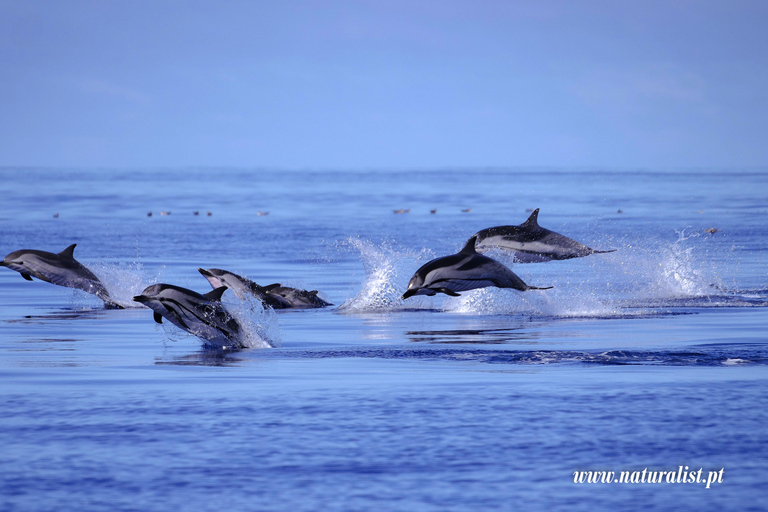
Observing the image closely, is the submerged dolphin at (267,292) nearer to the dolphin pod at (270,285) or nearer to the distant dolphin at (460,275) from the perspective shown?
the dolphin pod at (270,285)

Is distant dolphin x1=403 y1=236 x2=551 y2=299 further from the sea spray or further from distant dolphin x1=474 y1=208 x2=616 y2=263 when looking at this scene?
the sea spray

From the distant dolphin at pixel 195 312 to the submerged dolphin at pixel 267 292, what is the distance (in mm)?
4171

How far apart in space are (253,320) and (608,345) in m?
5.41

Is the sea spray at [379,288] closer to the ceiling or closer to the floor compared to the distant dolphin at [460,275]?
closer to the floor

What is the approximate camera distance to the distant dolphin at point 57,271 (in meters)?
22.4

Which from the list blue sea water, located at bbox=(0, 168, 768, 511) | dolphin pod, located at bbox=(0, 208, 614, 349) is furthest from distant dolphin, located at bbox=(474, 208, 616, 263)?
blue sea water, located at bbox=(0, 168, 768, 511)

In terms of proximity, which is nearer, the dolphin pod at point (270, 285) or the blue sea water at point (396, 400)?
the blue sea water at point (396, 400)

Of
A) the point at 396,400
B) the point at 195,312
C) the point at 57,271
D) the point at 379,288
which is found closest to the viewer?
the point at 396,400

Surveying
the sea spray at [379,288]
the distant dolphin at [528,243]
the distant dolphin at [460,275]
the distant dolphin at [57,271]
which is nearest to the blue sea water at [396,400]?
the sea spray at [379,288]

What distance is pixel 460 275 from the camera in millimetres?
17656

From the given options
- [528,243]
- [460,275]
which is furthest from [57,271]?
[528,243]

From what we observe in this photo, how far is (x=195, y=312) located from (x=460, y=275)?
4.55m

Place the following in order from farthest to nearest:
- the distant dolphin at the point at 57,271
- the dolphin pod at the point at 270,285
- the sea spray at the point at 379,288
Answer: the distant dolphin at the point at 57,271
the sea spray at the point at 379,288
the dolphin pod at the point at 270,285

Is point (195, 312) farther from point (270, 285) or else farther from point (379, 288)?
point (379, 288)
